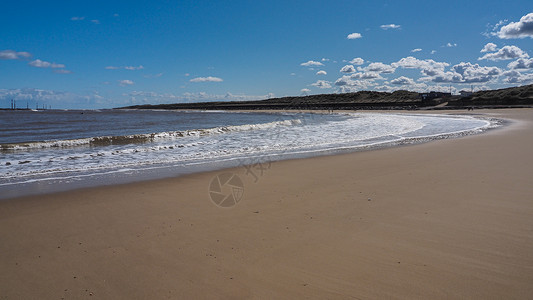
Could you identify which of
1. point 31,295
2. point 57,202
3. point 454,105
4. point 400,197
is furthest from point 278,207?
point 454,105

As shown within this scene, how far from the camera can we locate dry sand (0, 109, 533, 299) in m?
2.69

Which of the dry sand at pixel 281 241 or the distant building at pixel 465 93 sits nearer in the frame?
the dry sand at pixel 281 241

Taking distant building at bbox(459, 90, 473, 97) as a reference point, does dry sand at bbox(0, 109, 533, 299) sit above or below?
below

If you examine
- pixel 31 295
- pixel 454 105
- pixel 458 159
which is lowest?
pixel 31 295

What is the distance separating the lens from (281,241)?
11.6 feet

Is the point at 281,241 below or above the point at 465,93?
below

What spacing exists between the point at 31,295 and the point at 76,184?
4.44m

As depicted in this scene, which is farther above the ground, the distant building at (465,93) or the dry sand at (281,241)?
the distant building at (465,93)

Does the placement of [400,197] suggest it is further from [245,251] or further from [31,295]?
[31,295]

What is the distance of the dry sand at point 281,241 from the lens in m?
2.69

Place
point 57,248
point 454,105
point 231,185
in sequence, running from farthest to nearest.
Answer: point 454,105 → point 231,185 → point 57,248

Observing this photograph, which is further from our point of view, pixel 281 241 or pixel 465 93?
pixel 465 93

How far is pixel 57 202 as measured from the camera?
529 centimetres

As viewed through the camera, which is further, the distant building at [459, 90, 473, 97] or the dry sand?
the distant building at [459, 90, 473, 97]
